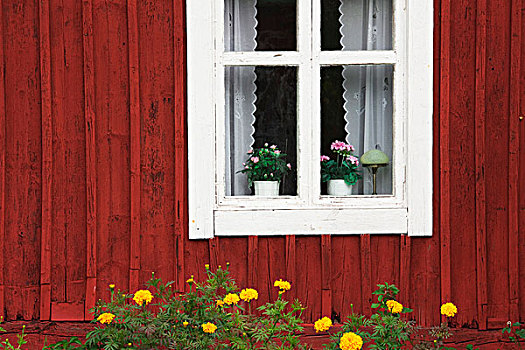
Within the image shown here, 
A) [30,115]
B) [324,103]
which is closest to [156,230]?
[30,115]

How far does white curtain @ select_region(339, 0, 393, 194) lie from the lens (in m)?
3.73

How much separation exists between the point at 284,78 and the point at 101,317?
1.69 meters

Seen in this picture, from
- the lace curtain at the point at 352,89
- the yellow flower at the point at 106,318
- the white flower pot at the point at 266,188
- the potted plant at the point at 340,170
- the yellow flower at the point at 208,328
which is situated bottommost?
the yellow flower at the point at 208,328

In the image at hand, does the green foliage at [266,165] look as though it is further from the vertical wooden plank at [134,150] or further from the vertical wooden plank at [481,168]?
the vertical wooden plank at [481,168]

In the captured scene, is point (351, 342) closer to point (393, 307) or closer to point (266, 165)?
point (393, 307)

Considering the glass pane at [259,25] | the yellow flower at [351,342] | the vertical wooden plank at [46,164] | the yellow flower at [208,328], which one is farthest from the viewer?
the glass pane at [259,25]

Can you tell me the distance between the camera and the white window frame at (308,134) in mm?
3574

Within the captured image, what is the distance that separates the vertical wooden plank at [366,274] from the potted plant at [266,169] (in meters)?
0.58

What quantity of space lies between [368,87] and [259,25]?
0.74m

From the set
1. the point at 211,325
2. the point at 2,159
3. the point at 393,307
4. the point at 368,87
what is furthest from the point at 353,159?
the point at 2,159

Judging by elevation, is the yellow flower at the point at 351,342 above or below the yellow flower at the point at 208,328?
below

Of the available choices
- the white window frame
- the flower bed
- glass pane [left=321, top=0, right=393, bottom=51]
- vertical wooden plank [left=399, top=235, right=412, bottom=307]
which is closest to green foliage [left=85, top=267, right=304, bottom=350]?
the flower bed

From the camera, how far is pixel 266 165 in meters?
3.71

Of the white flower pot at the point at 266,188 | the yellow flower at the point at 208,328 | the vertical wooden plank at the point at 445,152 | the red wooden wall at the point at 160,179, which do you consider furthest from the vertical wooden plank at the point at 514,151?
the yellow flower at the point at 208,328
